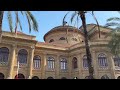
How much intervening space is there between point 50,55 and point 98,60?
9380 millimetres

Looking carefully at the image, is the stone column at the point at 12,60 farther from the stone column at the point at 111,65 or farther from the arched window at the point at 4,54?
the stone column at the point at 111,65

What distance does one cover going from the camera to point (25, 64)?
3238 cm

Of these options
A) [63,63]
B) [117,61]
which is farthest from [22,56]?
[117,61]

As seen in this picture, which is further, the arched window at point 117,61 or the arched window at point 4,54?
the arched window at point 117,61

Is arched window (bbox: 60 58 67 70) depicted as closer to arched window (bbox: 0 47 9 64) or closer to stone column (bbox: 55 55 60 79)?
stone column (bbox: 55 55 60 79)

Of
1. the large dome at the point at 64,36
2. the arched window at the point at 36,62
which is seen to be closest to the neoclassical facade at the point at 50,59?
the arched window at the point at 36,62

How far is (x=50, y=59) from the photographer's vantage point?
3594 cm

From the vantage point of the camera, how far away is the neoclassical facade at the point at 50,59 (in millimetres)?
31219

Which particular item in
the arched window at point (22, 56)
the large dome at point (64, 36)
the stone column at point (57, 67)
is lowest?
the stone column at point (57, 67)

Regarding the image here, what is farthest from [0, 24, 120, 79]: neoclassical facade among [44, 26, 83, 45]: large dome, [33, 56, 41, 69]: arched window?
[44, 26, 83, 45]: large dome

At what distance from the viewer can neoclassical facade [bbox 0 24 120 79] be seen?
31219 millimetres

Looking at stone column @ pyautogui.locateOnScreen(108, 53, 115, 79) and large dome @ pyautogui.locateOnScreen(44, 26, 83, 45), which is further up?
large dome @ pyautogui.locateOnScreen(44, 26, 83, 45)

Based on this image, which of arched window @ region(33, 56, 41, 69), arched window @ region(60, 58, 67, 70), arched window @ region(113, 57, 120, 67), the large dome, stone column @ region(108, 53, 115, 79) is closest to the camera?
stone column @ region(108, 53, 115, 79)
